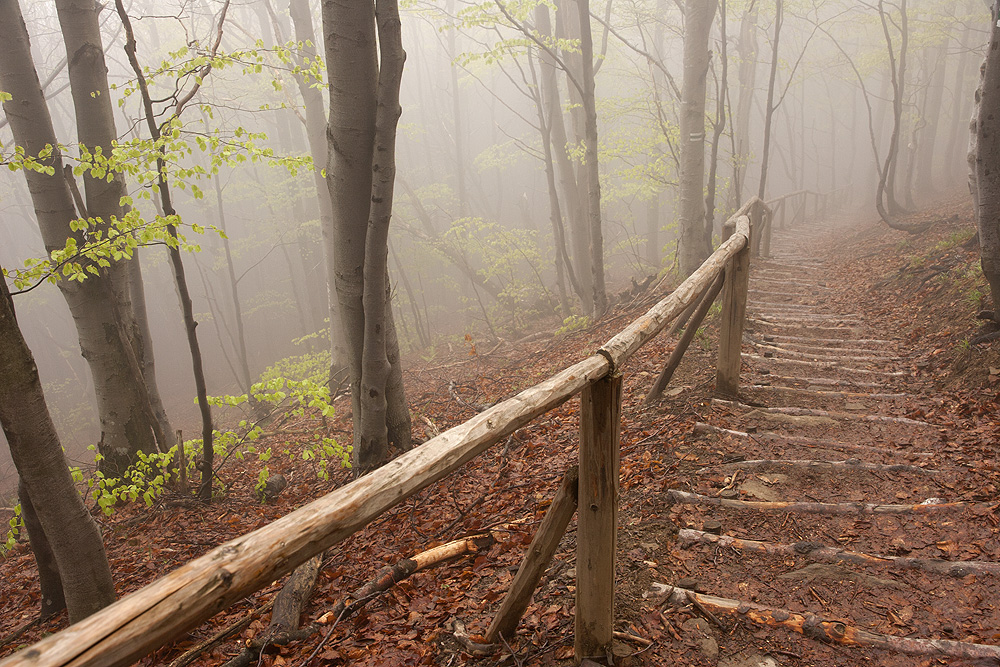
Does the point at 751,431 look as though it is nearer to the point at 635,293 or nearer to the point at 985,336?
the point at 985,336

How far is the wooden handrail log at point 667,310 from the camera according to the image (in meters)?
2.44

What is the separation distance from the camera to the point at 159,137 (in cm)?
462

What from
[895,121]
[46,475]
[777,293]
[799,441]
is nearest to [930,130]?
[895,121]

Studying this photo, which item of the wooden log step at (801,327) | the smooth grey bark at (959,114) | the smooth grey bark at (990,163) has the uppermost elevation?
the smooth grey bark at (959,114)

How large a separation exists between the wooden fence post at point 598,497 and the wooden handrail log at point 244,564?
0.42 meters

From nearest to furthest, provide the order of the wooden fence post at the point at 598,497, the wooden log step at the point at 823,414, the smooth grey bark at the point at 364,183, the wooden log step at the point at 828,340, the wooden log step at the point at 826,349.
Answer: the wooden fence post at the point at 598,497
the smooth grey bark at the point at 364,183
the wooden log step at the point at 823,414
the wooden log step at the point at 826,349
the wooden log step at the point at 828,340

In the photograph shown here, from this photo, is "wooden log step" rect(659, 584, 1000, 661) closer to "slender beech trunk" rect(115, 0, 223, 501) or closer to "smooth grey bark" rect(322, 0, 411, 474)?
"smooth grey bark" rect(322, 0, 411, 474)

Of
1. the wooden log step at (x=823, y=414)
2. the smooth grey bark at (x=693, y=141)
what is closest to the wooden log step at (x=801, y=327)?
the smooth grey bark at (x=693, y=141)

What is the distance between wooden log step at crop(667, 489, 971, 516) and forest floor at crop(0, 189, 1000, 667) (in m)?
0.02

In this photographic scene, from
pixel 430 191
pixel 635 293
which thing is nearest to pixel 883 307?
pixel 635 293

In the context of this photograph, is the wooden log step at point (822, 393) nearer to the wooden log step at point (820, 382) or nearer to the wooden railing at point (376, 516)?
the wooden log step at point (820, 382)

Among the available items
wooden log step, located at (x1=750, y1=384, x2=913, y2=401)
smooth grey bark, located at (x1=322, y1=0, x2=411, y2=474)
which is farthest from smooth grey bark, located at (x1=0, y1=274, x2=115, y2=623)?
wooden log step, located at (x1=750, y1=384, x2=913, y2=401)

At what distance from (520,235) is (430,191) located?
20.1 feet

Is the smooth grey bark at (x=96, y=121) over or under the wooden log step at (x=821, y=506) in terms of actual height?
over
